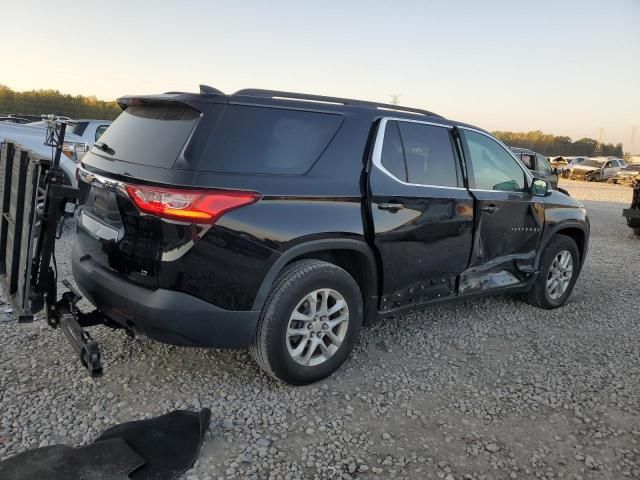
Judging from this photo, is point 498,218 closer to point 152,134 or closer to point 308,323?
point 308,323

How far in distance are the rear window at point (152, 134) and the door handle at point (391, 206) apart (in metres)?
1.32

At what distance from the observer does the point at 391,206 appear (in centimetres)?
351

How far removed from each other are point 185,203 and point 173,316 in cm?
61

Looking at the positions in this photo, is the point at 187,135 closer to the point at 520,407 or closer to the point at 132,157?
the point at 132,157

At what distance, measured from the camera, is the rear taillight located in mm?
2693

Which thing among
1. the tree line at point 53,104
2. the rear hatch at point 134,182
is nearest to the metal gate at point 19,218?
the rear hatch at point 134,182

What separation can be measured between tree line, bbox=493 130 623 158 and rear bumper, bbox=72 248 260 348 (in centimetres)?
5826

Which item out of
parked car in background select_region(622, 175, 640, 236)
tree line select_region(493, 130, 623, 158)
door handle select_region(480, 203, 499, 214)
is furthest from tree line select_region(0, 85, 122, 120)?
tree line select_region(493, 130, 623, 158)

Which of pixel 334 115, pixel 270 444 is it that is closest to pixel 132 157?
pixel 334 115

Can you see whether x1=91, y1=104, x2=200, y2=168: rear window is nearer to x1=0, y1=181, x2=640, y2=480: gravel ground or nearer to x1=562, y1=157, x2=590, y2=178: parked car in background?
x1=0, y1=181, x2=640, y2=480: gravel ground

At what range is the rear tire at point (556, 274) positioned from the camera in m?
5.07

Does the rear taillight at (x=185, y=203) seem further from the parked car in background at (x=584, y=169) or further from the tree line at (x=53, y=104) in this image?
the parked car in background at (x=584, y=169)

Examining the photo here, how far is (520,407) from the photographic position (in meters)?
3.26

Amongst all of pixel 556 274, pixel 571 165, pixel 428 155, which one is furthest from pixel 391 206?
pixel 571 165
